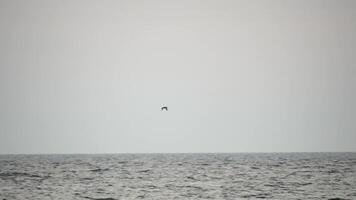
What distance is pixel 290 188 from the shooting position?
5434cm

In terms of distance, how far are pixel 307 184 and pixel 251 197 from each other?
46.1ft

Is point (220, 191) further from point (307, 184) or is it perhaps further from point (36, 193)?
point (36, 193)

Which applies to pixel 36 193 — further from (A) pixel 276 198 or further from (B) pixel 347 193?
(B) pixel 347 193

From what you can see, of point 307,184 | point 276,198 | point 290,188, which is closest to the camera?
point 276,198

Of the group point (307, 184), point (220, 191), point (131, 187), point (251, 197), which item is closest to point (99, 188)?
point (131, 187)

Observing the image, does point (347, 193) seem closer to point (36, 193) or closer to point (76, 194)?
point (76, 194)

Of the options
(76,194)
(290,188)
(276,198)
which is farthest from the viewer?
(290,188)

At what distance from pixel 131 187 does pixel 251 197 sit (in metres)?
14.1

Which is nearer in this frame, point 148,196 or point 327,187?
point 148,196

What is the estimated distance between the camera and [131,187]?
5594cm

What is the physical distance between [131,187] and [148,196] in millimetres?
8264

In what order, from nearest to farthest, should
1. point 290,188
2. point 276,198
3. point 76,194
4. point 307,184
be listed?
1. point 276,198
2. point 76,194
3. point 290,188
4. point 307,184

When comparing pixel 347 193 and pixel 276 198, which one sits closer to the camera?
pixel 276 198

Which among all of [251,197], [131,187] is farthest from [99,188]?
[251,197]
